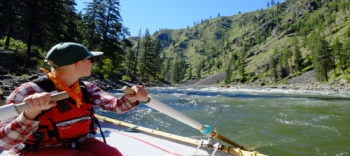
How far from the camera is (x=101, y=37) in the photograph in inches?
976

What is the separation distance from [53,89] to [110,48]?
2558 cm

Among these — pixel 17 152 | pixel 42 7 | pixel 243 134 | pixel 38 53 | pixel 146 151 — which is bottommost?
pixel 243 134

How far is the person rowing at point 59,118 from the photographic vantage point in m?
1.33

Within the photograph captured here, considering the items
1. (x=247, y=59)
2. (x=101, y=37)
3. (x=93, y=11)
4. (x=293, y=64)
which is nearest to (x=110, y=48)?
(x=101, y=37)

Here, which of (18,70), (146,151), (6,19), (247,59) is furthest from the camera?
(247,59)

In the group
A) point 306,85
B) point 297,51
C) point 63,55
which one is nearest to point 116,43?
point 63,55

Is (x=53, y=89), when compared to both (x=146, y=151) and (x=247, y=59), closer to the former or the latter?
(x=146, y=151)

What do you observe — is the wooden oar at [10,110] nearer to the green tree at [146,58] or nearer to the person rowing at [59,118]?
the person rowing at [59,118]

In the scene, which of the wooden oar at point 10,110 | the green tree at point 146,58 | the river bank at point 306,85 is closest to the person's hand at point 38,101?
the wooden oar at point 10,110

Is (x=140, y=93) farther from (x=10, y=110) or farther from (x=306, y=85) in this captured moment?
(x=306, y=85)

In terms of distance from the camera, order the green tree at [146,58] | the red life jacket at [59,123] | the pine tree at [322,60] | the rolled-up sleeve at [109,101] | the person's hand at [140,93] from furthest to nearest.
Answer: the pine tree at [322,60] → the green tree at [146,58] → the rolled-up sleeve at [109,101] → the person's hand at [140,93] → the red life jacket at [59,123]

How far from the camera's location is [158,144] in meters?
3.53

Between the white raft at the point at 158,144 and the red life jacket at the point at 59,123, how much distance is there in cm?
169

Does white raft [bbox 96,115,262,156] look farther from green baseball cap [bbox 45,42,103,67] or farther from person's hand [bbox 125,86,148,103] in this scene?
green baseball cap [bbox 45,42,103,67]
